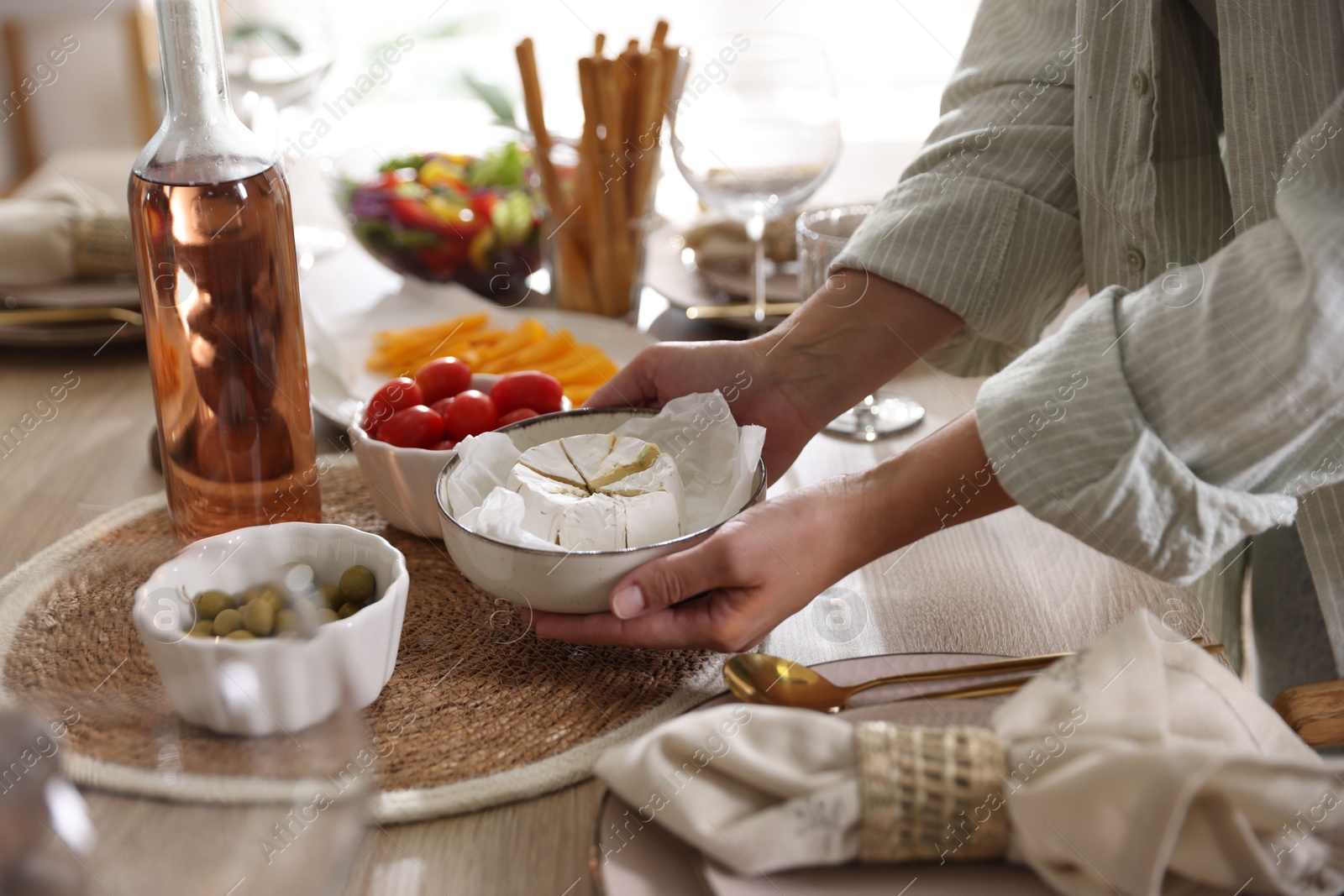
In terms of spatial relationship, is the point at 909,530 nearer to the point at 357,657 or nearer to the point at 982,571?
the point at 982,571

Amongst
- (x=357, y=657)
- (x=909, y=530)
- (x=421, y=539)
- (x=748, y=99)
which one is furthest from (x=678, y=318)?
(x=357, y=657)

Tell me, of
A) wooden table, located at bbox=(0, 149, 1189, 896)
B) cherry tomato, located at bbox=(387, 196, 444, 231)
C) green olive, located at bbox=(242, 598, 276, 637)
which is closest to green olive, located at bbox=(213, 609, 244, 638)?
green olive, located at bbox=(242, 598, 276, 637)

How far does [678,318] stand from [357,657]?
2.57 ft

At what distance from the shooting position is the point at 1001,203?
93 cm

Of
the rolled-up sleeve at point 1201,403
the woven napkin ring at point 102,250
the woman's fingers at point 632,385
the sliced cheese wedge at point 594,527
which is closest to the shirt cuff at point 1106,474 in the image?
the rolled-up sleeve at point 1201,403

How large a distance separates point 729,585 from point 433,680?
0.20 meters

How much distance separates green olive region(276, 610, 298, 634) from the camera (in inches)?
21.9

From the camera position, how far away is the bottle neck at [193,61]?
0.73 meters

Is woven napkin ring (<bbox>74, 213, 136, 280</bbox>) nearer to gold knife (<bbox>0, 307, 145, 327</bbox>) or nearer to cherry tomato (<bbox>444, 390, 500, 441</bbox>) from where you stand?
gold knife (<bbox>0, 307, 145, 327</bbox>)

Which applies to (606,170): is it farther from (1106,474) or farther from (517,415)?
(1106,474)

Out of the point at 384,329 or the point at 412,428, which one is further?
the point at 384,329

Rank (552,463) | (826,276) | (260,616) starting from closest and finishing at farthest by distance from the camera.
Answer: (260,616) < (552,463) < (826,276)

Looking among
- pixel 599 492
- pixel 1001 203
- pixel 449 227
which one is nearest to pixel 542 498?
pixel 599 492

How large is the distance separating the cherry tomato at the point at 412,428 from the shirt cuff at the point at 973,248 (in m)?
0.35
